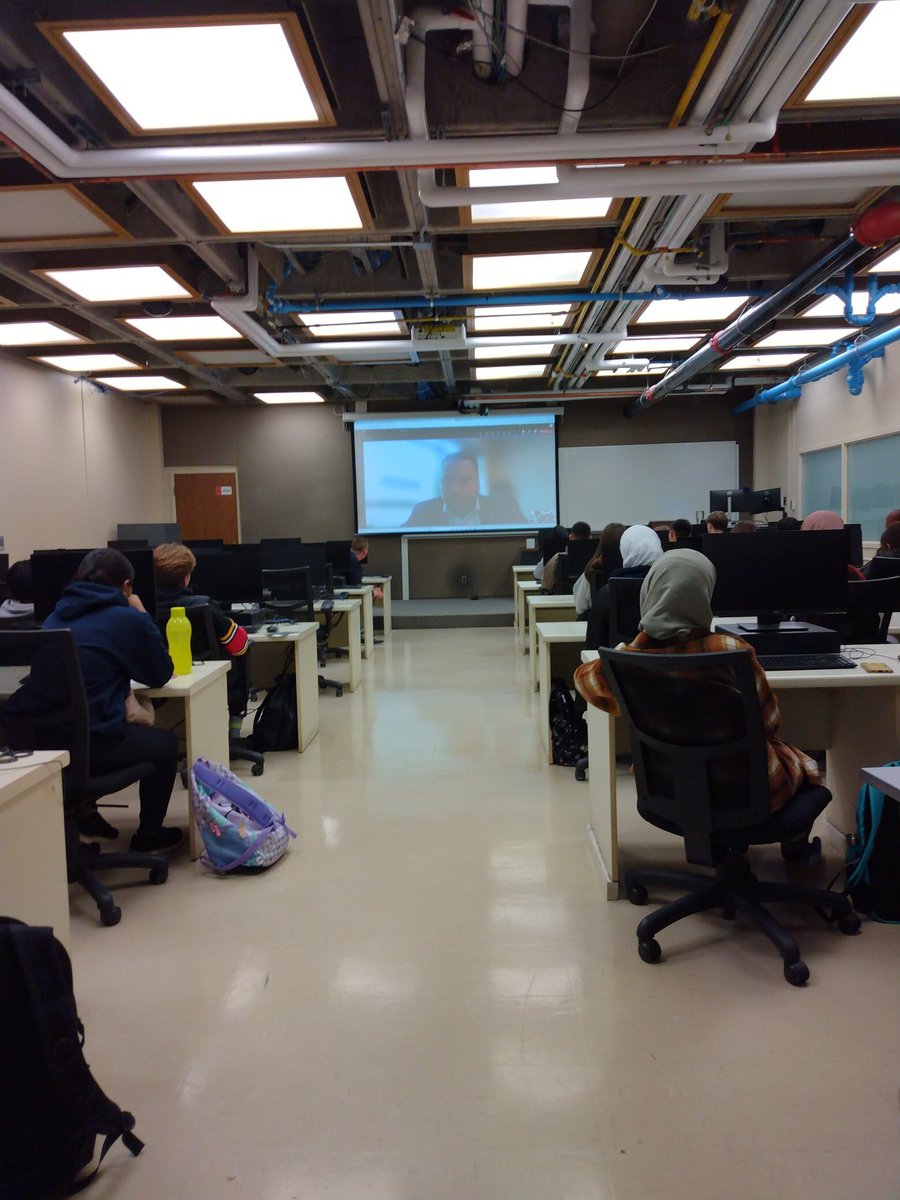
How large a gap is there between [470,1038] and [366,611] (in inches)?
235

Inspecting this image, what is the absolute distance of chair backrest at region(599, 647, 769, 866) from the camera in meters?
2.11

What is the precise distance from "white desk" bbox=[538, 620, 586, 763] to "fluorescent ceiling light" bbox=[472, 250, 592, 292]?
2.30 m

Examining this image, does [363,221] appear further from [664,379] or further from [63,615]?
[664,379]

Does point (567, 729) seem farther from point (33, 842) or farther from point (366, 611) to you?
point (366, 611)

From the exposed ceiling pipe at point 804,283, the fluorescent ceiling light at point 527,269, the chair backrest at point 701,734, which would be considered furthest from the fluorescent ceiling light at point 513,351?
the chair backrest at point 701,734

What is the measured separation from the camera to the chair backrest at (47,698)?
2402 mm

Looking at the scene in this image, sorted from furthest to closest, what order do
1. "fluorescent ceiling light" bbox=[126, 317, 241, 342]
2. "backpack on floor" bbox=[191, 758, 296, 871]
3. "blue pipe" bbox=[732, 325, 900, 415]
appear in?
"blue pipe" bbox=[732, 325, 900, 415] → "fluorescent ceiling light" bbox=[126, 317, 241, 342] → "backpack on floor" bbox=[191, 758, 296, 871]

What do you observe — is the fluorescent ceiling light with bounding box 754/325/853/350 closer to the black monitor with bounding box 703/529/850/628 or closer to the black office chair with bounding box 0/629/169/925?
the black monitor with bounding box 703/529/850/628

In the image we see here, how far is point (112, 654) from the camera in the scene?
2729 mm

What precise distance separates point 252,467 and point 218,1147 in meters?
10.5

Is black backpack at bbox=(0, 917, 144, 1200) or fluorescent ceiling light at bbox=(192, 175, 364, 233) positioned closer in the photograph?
black backpack at bbox=(0, 917, 144, 1200)

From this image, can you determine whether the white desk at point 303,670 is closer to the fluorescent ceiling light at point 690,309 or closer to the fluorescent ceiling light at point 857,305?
the fluorescent ceiling light at point 690,309

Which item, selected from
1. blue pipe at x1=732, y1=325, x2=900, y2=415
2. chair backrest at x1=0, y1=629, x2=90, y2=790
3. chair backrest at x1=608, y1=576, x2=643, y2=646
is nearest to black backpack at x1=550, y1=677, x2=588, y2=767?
chair backrest at x1=608, y1=576, x2=643, y2=646

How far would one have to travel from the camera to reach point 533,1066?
1.83 metres
